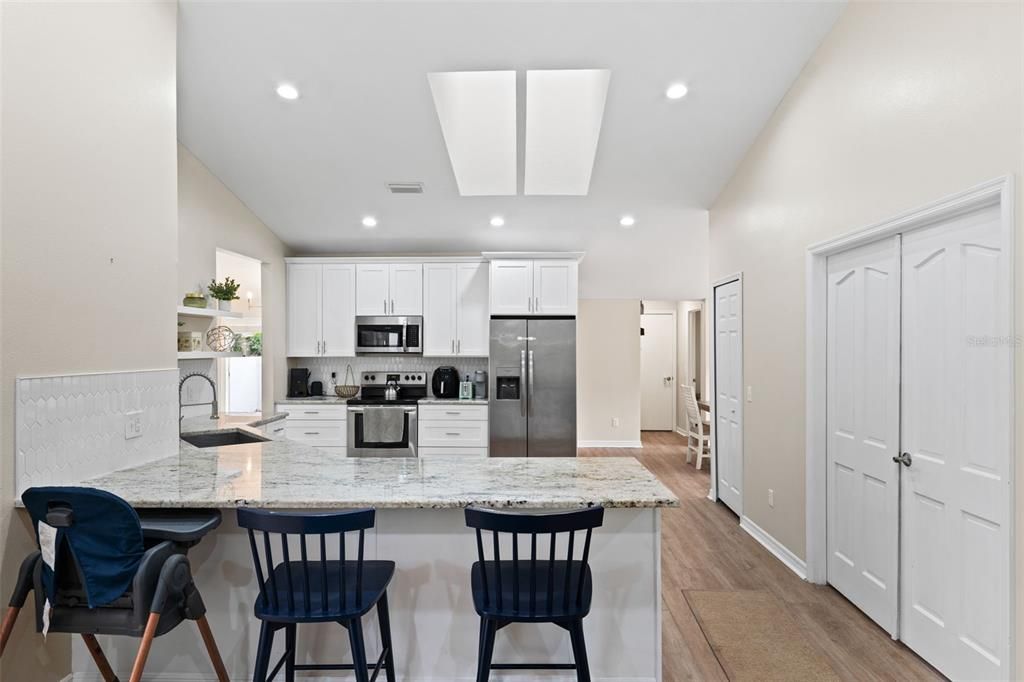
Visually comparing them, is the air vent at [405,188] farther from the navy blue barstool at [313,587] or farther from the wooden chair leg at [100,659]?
the wooden chair leg at [100,659]

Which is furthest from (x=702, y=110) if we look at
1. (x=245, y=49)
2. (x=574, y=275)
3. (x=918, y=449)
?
(x=245, y=49)

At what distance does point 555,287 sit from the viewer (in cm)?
532

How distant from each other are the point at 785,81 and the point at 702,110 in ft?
1.70

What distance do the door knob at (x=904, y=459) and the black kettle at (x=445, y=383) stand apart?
4051 millimetres

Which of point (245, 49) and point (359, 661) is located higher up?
point (245, 49)

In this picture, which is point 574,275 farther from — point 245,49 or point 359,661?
point 359,661

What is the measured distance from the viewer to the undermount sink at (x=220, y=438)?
3.31m

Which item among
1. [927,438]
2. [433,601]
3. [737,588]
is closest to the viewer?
[433,601]

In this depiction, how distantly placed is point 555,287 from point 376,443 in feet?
8.08

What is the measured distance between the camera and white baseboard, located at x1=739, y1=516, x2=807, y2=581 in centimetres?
317

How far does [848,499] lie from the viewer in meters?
2.87

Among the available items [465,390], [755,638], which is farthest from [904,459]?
[465,390]

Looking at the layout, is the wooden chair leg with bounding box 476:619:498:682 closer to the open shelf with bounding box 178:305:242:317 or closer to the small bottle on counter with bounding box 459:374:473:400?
the open shelf with bounding box 178:305:242:317

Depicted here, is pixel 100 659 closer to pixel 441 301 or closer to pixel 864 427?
pixel 864 427
